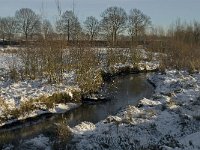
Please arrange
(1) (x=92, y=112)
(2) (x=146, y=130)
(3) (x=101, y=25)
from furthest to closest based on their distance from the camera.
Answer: (3) (x=101, y=25) < (1) (x=92, y=112) < (2) (x=146, y=130)

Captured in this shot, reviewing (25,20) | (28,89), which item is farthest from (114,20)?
(28,89)

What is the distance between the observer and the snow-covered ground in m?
10.8

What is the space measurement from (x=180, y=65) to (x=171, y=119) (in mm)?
19549

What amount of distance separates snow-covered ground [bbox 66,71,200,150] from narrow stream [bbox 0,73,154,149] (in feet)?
4.27

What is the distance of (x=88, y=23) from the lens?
59.4 metres

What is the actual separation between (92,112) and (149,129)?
5.96 meters

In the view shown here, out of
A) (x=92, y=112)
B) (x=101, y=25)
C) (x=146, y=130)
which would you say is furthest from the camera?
(x=101, y=25)

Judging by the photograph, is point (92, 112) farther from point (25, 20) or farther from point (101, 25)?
point (25, 20)

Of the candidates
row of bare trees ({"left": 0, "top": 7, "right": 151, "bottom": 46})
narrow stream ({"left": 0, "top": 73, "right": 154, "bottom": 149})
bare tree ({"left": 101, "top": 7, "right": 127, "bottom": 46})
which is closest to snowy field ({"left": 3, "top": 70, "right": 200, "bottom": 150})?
narrow stream ({"left": 0, "top": 73, "right": 154, "bottom": 149})

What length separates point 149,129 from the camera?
40.2 ft

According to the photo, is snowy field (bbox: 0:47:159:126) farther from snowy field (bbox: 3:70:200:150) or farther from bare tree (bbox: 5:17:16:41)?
bare tree (bbox: 5:17:16:41)

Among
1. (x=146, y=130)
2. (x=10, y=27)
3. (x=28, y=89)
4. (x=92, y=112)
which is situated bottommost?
(x=92, y=112)

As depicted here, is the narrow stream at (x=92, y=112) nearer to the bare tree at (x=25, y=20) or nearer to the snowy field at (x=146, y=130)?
the snowy field at (x=146, y=130)

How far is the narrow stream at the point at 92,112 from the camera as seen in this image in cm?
1340
